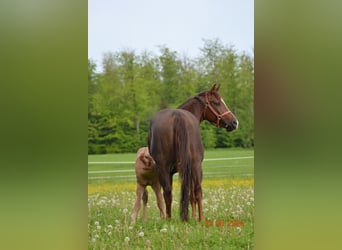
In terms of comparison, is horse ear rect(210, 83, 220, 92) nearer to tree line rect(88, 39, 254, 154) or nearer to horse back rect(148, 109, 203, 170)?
tree line rect(88, 39, 254, 154)

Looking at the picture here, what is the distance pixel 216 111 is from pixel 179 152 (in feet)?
0.95

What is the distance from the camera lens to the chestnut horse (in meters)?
2.81

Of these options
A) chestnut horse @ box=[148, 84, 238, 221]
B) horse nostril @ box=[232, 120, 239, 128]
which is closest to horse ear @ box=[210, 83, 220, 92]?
chestnut horse @ box=[148, 84, 238, 221]

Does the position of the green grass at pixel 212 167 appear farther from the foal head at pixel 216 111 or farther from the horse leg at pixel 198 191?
the foal head at pixel 216 111

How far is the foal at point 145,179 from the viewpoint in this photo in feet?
9.25

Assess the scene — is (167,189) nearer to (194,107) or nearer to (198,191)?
(198,191)

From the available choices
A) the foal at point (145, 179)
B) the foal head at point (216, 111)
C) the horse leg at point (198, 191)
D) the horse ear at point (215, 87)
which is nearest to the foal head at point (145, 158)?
the foal at point (145, 179)
